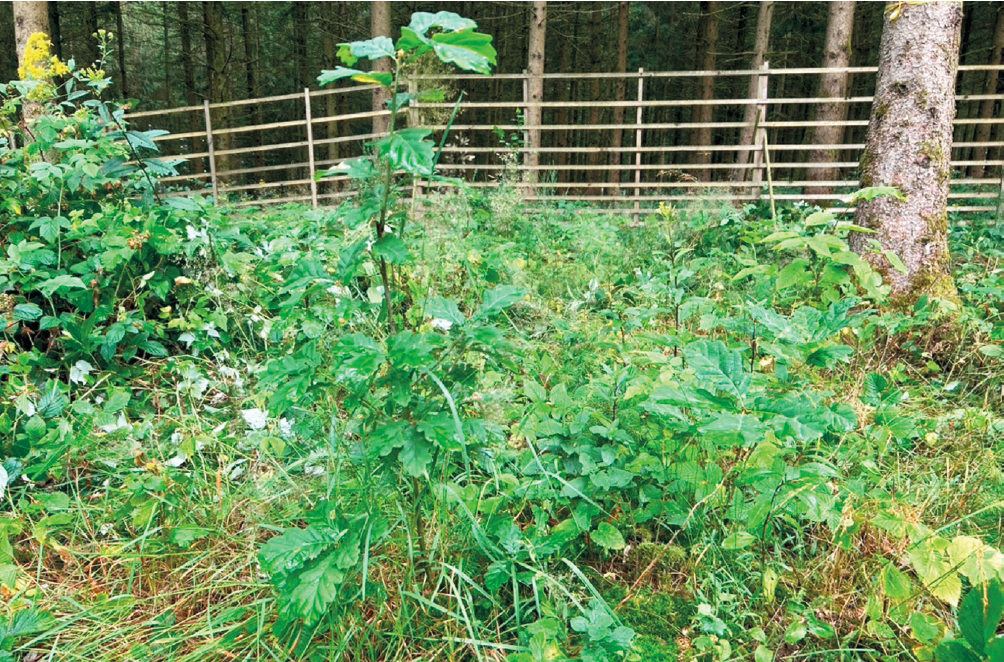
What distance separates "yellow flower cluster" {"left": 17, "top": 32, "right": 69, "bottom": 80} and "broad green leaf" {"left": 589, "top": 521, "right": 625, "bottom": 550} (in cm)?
286

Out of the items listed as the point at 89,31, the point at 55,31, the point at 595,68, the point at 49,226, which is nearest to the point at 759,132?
the point at 49,226

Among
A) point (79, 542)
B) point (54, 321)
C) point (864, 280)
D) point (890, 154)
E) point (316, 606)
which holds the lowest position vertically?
point (79, 542)

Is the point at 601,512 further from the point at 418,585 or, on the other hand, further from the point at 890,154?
the point at 890,154

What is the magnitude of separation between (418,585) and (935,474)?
151 centimetres

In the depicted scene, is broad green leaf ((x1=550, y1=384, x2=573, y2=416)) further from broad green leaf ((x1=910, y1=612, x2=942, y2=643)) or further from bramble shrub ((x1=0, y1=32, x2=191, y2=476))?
bramble shrub ((x1=0, y1=32, x2=191, y2=476))

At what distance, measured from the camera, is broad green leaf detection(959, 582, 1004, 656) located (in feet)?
2.83

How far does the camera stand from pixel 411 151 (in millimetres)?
1018

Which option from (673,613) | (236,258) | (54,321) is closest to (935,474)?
(673,613)

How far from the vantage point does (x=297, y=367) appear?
1.23 meters

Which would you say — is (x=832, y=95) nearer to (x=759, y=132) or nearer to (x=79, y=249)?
(x=759, y=132)

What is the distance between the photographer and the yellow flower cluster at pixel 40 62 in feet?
8.75

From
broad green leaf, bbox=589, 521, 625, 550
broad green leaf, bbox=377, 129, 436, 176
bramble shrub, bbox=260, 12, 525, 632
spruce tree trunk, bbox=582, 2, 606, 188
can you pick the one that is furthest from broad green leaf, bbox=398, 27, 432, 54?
spruce tree trunk, bbox=582, 2, 606, 188

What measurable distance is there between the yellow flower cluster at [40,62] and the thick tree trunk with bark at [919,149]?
3.79 m

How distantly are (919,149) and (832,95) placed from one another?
5.57 m
